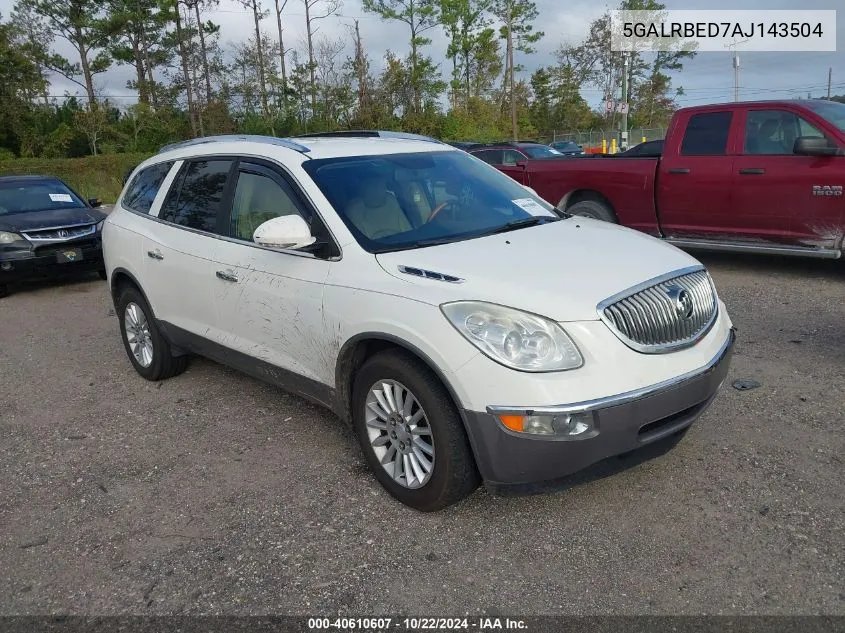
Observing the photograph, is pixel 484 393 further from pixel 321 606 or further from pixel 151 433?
pixel 151 433

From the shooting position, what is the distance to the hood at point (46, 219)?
30.7ft

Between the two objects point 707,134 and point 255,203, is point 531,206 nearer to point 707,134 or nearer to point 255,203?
point 255,203

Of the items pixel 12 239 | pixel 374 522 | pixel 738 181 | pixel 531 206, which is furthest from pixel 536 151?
pixel 374 522

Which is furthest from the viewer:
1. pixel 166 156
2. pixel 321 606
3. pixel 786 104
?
pixel 786 104

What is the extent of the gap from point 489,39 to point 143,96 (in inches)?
833

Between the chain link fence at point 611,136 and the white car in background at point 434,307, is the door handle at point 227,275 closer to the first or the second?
the white car in background at point 434,307

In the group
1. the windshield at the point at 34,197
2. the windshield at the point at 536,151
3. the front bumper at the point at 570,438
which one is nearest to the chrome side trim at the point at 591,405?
the front bumper at the point at 570,438

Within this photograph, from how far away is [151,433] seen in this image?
456cm

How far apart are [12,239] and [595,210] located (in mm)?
7481

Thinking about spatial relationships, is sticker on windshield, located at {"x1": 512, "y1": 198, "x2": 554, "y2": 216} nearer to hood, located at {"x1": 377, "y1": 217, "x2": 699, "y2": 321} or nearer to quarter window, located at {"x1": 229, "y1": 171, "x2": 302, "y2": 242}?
hood, located at {"x1": 377, "y1": 217, "x2": 699, "y2": 321}

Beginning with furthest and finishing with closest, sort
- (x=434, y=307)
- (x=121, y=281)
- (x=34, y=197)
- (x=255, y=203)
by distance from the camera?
(x=34, y=197) → (x=121, y=281) → (x=255, y=203) → (x=434, y=307)

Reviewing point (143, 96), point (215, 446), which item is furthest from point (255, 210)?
point (143, 96)

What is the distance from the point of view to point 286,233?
3.56 m

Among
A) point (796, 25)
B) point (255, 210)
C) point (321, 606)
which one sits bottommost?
point (321, 606)
